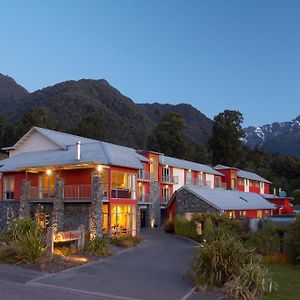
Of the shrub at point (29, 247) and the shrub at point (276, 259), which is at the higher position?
the shrub at point (29, 247)

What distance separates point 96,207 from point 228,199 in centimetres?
1796

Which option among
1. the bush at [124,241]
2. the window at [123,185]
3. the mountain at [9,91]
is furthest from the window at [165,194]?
the mountain at [9,91]

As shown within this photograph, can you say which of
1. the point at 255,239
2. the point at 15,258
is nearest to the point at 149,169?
the point at 255,239

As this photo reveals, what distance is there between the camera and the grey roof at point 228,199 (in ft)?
126

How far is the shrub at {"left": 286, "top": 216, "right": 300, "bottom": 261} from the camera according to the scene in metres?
19.3

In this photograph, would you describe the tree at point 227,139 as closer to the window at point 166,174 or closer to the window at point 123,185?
the window at point 166,174

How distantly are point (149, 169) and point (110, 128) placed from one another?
75.6 metres

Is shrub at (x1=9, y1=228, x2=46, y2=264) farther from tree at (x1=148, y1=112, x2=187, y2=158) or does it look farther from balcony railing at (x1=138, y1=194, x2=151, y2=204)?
tree at (x1=148, y1=112, x2=187, y2=158)

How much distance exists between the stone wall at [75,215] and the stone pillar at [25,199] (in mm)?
3891

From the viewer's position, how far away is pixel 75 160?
102ft

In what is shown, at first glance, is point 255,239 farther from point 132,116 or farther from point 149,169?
point 132,116

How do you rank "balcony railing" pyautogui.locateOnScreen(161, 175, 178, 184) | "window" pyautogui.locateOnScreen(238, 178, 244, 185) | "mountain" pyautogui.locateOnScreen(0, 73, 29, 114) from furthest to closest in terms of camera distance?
"mountain" pyautogui.locateOnScreen(0, 73, 29, 114), "window" pyautogui.locateOnScreen(238, 178, 244, 185), "balcony railing" pyautogui.locateOnScreen(161, 175, 178, 184)

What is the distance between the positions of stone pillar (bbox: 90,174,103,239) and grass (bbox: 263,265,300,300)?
1270cm

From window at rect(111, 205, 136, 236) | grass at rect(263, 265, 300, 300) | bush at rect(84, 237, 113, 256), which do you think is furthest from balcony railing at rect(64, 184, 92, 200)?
grass at rect(263, 265, 300, 300)
